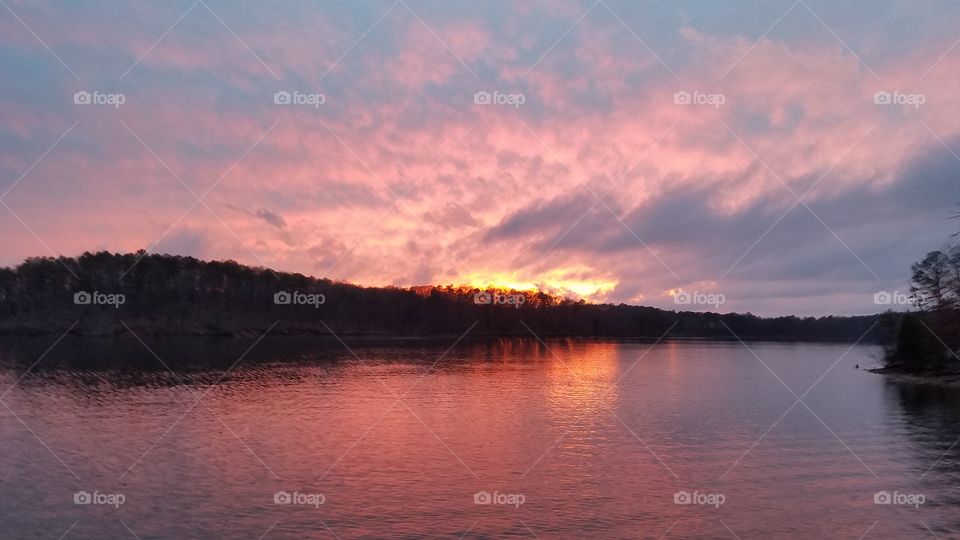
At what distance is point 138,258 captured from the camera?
585 ft

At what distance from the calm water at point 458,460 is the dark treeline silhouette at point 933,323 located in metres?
15.2

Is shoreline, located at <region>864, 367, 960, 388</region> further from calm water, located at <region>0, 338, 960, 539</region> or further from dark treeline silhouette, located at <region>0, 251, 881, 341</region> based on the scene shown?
dark treeline silhouette, located at <region>0, 251, 881, 341</region>

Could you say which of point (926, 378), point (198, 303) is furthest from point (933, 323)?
point (198, 303)

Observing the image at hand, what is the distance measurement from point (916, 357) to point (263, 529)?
94.6 m

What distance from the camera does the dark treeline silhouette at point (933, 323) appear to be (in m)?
82.9

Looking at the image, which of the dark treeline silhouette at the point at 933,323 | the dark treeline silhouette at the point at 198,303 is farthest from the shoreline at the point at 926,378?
the dark treeline silhouette at the point at 198,303

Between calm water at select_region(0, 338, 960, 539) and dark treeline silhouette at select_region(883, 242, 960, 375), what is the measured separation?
15.2 meters

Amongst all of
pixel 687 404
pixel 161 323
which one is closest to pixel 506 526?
pixel 687 404

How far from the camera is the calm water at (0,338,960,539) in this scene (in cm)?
2498

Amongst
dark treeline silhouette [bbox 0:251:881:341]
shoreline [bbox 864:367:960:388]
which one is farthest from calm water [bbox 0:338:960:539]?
dark treeline silhouette [bbox 0:251:881:341]

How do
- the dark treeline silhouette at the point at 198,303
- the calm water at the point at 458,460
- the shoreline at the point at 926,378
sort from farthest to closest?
the dark treeline silhouette at the point at 198,303, the shoreline at the point at 926,378, the calm water at the point at 458,460

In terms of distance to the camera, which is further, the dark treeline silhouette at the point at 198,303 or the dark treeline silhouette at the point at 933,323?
the dark treeline silhouette at the point at 198,303

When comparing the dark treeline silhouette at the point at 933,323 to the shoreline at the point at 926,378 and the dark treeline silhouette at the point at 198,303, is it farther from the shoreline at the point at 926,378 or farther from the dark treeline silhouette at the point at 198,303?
the dark treeline silhouette at the point at 198,303

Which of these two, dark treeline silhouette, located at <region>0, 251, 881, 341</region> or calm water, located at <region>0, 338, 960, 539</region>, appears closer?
calm water, located at <region>0, 338, 960, 539</region>
